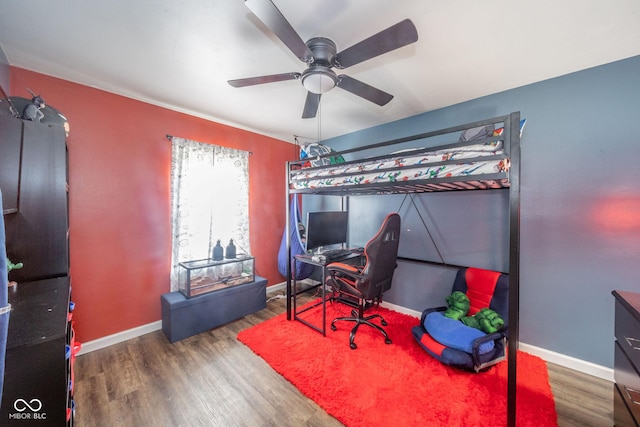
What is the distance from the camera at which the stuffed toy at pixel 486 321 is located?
2.00 m

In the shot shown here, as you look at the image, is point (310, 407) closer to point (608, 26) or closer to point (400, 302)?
point (400, 302)

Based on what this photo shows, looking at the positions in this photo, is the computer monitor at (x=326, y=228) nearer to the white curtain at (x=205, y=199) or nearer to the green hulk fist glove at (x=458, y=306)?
the white curtain at (x=205, y=199)

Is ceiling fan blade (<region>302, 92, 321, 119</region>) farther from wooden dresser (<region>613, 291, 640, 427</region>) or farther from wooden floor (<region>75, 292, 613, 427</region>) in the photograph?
wooden floor (<region>75, 292, 613, 427</region>)

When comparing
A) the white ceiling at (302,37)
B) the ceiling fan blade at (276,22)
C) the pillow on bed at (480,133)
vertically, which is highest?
the white ceiling at (302,37)

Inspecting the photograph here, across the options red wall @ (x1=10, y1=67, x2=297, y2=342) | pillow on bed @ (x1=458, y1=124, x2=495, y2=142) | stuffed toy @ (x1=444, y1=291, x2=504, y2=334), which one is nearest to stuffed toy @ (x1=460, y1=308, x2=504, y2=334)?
stuffed toy @ (x1=444, y1=291, x2=504, y2=334)

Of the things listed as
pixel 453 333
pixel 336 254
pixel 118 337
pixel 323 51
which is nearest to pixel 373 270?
pixel 336 254

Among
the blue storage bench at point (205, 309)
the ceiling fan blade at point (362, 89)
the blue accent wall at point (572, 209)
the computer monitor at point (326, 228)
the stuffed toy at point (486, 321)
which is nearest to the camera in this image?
Answer: the ceiling fan blade at point (362, 89)

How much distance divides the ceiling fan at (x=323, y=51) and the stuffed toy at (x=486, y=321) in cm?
206

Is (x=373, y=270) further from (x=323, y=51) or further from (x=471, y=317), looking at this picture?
(x=323, y=51)

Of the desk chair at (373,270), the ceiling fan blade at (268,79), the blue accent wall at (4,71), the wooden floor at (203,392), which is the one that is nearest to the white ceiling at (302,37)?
the blue accent wall at (4,71)

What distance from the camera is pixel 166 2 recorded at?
1313 mm

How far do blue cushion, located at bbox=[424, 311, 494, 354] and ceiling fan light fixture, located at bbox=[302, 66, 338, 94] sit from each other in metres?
2.20

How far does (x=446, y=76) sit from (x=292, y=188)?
1.83 metres

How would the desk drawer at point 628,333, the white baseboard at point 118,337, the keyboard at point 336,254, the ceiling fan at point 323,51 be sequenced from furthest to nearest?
the keyboard at point 336,254 → the white baseboard at point 118,337 → the ceiling fan at point 323,51 → the desk drawer at point 628,333
